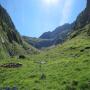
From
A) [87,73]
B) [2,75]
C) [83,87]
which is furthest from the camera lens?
[2,75]

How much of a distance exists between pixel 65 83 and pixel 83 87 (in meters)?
3.58

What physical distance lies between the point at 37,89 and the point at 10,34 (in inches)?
5613

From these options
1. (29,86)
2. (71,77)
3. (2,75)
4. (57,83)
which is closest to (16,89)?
(29,86)

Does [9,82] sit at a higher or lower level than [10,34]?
lower

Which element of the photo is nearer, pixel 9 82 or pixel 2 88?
pixel 2 88

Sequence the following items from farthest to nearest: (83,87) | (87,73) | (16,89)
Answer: (87,73)
(16,89)
(83,87)

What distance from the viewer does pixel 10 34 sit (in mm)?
174000

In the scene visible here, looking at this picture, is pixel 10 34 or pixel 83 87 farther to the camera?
pixel 10 34

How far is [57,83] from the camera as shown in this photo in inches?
1388

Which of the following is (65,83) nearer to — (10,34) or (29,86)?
(29,86)

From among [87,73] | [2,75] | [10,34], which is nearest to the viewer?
[87,73]

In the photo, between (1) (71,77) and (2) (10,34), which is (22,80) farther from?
(2) (10,34)

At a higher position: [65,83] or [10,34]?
[10,34]

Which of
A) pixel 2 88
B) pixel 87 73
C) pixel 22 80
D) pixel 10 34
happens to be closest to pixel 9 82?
pixel 22 80
